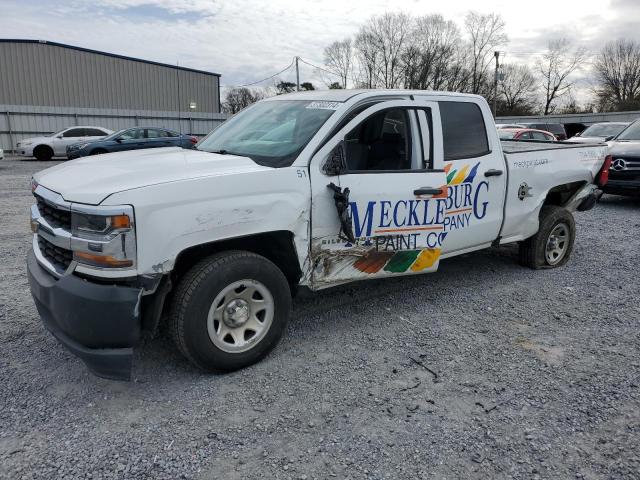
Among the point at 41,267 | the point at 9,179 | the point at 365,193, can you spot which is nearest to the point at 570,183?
the point at 365,193

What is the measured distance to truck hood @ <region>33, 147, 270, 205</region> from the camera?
2.96 meters

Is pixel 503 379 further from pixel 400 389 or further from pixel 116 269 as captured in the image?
pixel 116 269

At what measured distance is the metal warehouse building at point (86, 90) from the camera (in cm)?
2927

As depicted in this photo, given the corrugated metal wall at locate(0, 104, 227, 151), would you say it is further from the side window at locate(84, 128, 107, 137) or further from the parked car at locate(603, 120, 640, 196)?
the parked car at locate(603, 120, 640, 196)

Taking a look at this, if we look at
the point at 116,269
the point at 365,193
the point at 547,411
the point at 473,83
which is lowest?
the point at 547,411

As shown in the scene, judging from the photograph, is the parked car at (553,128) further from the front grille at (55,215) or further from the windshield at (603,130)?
the front grille at (55,215)

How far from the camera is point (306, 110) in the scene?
4.11 m

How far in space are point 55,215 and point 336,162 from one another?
75.3 inches

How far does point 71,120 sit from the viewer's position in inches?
1167

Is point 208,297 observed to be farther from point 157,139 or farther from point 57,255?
point 157,139

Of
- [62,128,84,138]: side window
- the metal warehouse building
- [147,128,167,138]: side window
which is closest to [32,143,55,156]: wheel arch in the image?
[62,128,84,138]: side window

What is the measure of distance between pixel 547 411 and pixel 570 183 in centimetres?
374

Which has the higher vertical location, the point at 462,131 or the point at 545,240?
the point at 462,131

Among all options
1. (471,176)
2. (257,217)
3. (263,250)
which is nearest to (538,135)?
(471,176)
